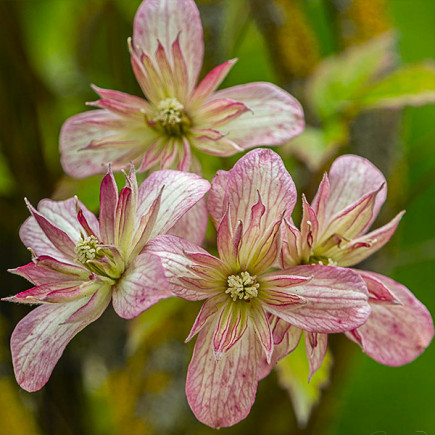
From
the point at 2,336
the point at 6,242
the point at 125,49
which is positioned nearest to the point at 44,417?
the point at 2,336

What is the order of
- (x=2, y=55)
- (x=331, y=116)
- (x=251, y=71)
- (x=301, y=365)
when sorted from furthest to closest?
(x=251, y=71), (x=2, y=55), (x=331, y=116), (x=301, y=365)

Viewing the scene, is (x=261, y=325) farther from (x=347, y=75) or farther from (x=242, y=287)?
(x=347, y=75)

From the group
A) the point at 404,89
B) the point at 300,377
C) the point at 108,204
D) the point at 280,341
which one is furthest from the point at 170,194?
the point at 404,89

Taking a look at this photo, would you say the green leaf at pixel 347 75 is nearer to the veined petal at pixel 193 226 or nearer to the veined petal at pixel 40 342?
the veined petal at pixel 193 226

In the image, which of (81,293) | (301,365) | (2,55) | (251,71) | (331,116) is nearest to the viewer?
(81,293)

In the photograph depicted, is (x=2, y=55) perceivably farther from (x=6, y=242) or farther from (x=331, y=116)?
(x=331, y=116)

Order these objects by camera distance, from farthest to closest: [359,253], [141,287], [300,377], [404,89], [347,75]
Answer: [347,75] → [404,89] → [300,377] → [359,253] → [141,287]

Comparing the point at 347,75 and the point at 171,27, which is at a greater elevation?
the point at 171,27

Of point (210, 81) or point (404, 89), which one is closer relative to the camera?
point (210, 81)
